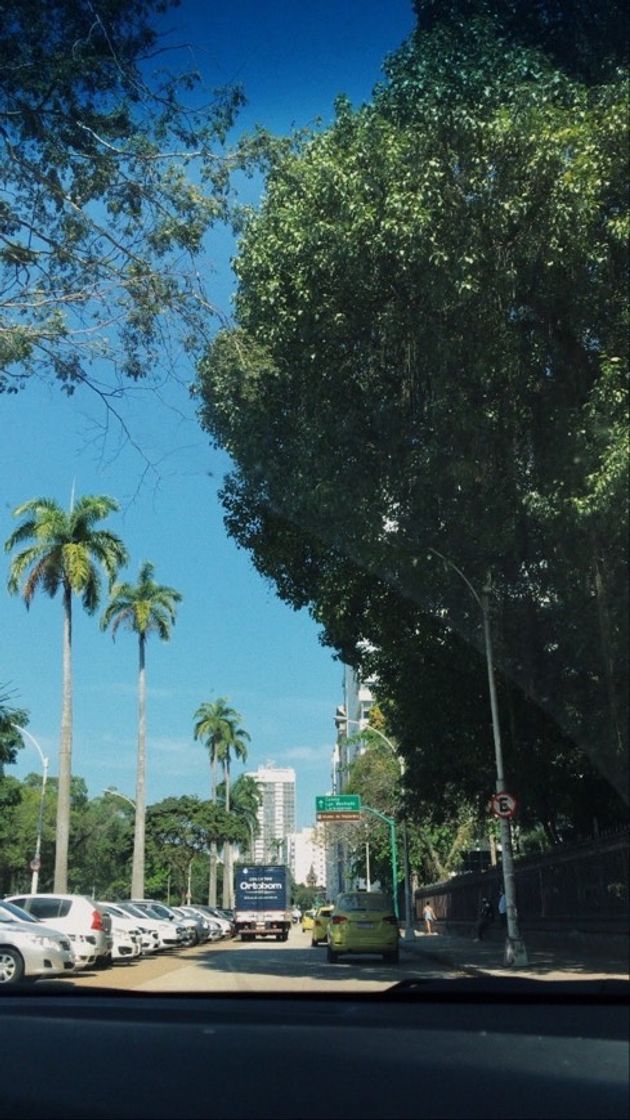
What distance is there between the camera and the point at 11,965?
33.5 feet

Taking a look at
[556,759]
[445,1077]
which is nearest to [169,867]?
[556,759]

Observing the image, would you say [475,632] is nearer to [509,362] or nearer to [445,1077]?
[509,362]

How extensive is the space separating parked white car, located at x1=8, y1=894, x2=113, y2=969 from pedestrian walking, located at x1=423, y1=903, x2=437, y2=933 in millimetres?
8964

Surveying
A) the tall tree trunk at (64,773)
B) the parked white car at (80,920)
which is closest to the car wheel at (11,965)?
the parked white car at (80,920)

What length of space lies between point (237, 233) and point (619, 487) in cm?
476

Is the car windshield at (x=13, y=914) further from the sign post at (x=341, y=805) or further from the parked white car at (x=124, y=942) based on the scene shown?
the sign post at (x=341, y=805)

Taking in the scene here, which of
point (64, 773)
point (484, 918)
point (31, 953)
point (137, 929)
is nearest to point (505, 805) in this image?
point (484, 918)

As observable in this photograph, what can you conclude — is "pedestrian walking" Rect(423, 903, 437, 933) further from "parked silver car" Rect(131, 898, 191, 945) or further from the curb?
"parked silver car" Rect(131, 898, 191, 945)

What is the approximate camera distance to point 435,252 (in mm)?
9648

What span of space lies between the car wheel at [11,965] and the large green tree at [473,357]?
5680 millimetres

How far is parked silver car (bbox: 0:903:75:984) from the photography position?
10305mm

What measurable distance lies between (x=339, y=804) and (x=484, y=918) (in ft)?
110

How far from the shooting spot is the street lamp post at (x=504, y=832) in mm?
4761

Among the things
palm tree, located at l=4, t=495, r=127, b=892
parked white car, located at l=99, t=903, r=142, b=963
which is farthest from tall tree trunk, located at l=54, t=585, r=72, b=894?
parked white car, located at l=99, t=903, r=142, b=963
